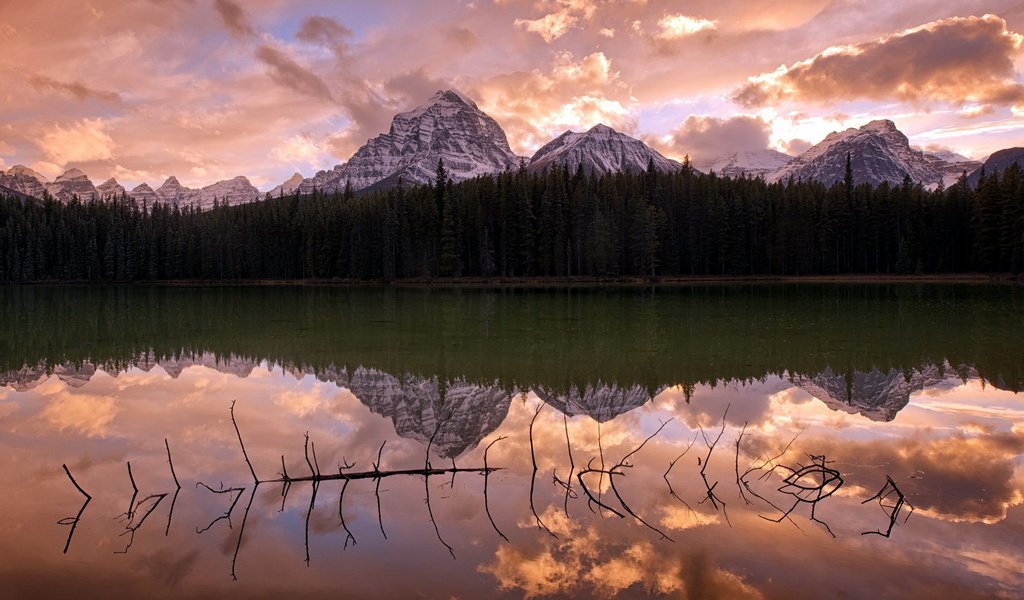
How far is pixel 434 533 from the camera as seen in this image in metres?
7.17

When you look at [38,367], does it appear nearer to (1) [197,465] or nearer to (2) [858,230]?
(1) [197,465]

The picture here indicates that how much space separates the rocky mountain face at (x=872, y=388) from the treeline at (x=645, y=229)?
Answer: 7495 centimetres

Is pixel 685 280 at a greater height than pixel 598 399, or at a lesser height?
greater

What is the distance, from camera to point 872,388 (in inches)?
596

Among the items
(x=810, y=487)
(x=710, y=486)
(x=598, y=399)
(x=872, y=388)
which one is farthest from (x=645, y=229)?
(x=710, y=486)

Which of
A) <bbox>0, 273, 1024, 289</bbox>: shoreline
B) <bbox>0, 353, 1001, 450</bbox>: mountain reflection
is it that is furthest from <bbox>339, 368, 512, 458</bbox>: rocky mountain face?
<bbox>0, 273, 1024, 289</bbox>: shoreline

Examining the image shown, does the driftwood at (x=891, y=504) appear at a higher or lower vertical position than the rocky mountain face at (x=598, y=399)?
lower

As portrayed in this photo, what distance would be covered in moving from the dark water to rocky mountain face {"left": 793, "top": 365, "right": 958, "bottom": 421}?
11 centimetres

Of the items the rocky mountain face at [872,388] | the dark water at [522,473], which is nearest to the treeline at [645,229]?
the dark water at [522,473]

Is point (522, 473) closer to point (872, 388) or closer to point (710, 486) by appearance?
point (710, 486)

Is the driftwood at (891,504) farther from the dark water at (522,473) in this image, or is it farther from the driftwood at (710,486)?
the driftwood at (710,486)

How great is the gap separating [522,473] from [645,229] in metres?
A: 86.3

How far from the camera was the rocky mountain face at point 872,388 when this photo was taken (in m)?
13.2

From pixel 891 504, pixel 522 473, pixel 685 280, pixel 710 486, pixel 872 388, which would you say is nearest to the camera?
pixel 891 504
